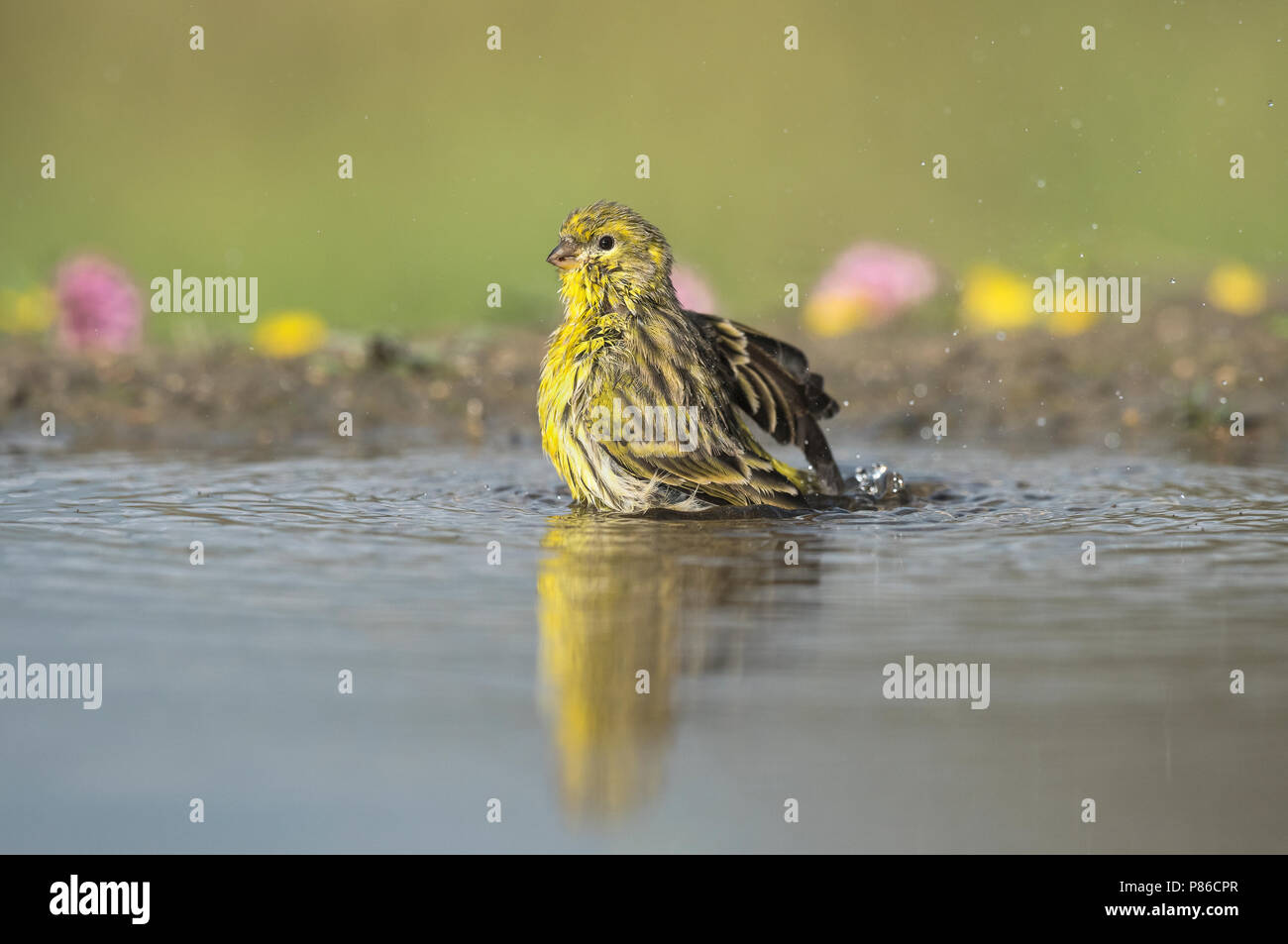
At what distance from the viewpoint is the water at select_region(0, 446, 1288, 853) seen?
8.82 ft

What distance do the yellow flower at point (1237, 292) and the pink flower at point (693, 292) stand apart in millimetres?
2764

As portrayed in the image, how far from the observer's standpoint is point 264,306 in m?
11.3

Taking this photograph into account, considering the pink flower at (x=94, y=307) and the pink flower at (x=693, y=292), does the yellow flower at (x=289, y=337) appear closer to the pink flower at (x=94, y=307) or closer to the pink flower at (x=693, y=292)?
the pink flower at (x=94, y=307)

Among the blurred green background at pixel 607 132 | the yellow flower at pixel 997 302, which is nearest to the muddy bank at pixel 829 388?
the yellow flower at pixel 997 302

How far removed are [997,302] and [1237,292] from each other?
1263 millimetres

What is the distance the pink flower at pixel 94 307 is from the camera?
28.7 feet

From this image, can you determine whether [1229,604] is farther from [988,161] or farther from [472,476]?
[988,161]

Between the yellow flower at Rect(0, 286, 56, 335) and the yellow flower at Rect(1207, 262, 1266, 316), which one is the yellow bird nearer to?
the yellow flower at Rect(1207, 262, 1266, 316)

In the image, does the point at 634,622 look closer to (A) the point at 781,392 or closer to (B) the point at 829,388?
(A) the point at 781,392

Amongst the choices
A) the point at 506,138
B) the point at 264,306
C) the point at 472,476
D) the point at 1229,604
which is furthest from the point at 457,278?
the point at 1229,604

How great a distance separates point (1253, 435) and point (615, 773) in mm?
5350

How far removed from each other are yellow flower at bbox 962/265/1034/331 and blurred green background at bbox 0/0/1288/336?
154 cm

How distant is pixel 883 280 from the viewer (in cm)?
977

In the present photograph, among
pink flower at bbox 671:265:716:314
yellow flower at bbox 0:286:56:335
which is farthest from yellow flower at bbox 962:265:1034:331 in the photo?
yellow flower at bbox 0:286:56:335
